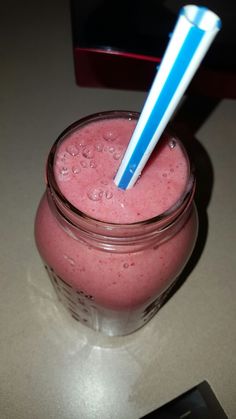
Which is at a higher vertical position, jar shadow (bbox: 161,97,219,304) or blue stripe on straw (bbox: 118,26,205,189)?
blue stripe on straw (bbox: 118,26,205,189)

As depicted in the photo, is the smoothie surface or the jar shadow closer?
the smoothie surface

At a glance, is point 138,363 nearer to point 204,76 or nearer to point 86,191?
point 86,191

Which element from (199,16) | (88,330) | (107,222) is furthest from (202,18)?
(88,330)

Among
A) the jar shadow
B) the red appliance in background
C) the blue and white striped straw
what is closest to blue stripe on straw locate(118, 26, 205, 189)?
the blue and white striped straw

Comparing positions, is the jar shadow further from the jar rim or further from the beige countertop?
the jar rim

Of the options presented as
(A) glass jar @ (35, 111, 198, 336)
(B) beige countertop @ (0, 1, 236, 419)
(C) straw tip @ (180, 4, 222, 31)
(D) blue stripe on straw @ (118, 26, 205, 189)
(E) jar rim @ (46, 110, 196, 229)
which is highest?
(C) straw tip @ (180, 4, 222, 31)

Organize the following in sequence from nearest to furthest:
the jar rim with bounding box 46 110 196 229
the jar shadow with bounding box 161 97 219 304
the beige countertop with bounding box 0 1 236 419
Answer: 1. the jar rim with bounding box 46 110 196 229
2. the beige countertop with bounding box 0 1 236 419
3. the jar shadow with bounding box 161 97 219 304

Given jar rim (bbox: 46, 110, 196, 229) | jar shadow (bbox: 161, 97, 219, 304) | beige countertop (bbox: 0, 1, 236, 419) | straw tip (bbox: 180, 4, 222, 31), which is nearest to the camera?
straw tip (bbox: 180, 4, 222, 31)

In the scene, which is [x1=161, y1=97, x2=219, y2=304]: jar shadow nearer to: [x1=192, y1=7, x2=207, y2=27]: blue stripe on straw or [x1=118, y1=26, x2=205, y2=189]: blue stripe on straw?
[x1=118, y1=26, x2=205, y2=189]: blue stripe on straw

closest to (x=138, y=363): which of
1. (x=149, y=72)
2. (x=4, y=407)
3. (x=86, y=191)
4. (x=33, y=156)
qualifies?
(x=4, y=407)
